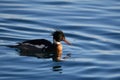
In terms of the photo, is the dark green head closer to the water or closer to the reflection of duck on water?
the reflection of duck on water

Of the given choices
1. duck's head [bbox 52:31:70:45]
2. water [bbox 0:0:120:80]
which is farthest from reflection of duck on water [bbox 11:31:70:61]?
water [bbox 0:0:120:80]

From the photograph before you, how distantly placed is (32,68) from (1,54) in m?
1.68

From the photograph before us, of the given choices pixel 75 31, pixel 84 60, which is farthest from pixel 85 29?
pixel 84 60

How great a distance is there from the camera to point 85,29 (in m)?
22.4

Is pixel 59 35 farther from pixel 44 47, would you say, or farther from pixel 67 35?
pixel 67 35

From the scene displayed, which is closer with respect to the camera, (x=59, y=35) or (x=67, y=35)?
(x=59, y=35)

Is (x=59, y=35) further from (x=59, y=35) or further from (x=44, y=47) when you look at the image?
(x=44, y=47)

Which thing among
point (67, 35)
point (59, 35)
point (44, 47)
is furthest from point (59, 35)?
point (67, 35)

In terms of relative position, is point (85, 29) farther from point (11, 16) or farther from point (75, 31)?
point (11, 16)

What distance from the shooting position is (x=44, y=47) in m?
20.4

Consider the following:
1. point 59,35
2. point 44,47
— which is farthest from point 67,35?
point 44,47

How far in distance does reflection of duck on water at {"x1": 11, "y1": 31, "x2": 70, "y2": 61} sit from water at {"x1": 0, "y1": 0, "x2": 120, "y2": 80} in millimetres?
349

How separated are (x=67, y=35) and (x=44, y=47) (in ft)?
5.63

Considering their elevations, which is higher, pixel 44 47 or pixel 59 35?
pixel 59 35
